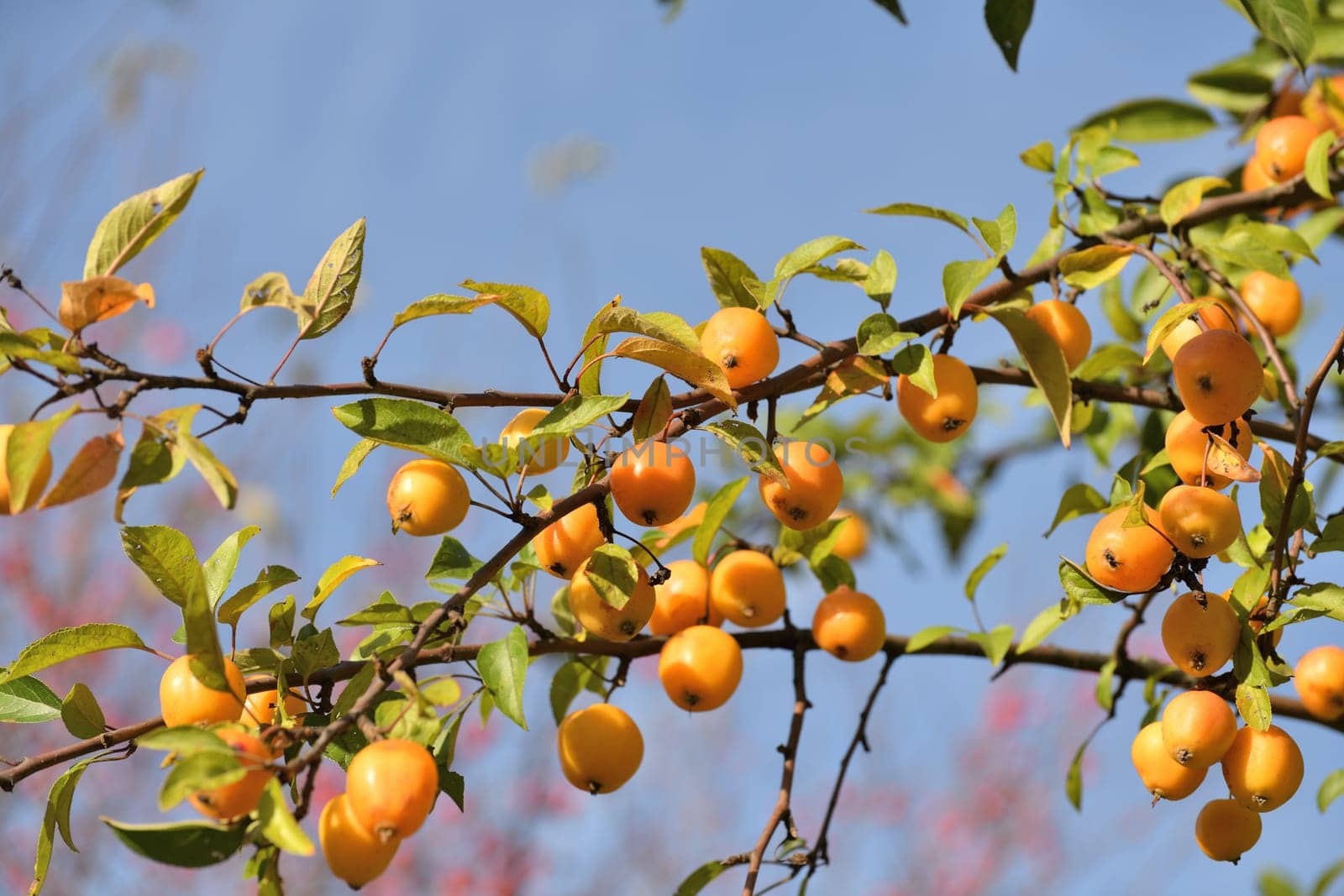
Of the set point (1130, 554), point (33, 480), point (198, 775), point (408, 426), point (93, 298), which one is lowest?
point (1130, 554)

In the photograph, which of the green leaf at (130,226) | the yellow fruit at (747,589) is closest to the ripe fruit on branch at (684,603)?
the yellow fruit at (747,589)

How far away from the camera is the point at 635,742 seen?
4.72 feet

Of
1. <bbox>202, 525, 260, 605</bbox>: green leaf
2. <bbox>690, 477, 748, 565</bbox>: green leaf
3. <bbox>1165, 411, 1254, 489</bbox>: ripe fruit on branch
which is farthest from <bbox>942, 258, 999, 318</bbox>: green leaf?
<bbox>202, 525, 260, 605</bbox>: green leaf

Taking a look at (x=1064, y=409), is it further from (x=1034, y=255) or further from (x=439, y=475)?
(x=439, y=475)

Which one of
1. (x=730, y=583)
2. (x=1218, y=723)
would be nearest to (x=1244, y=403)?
(x=1218, y=723)

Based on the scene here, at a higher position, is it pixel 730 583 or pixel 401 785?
pixel 401 785

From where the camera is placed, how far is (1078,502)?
5.22ft

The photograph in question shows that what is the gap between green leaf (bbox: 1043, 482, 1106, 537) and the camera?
5.14 ft

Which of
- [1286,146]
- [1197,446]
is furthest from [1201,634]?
[1286,146]

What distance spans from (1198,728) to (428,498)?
869 mm

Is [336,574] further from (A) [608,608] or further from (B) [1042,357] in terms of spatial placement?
(B) [1042,357]

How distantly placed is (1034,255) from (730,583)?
2.65 ft

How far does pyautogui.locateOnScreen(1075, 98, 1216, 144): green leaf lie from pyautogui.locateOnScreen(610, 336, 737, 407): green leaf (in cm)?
154

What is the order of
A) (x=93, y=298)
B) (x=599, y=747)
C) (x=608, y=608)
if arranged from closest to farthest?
(x=93, y=298) → (x=608, y=608) → (x=599, y=747)
